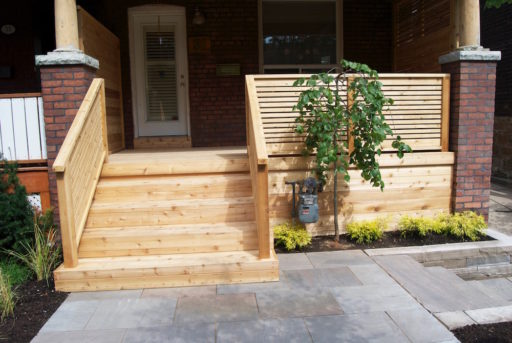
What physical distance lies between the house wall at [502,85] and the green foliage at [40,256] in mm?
8638

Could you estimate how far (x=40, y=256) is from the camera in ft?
13.7

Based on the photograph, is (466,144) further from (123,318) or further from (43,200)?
(43,200)

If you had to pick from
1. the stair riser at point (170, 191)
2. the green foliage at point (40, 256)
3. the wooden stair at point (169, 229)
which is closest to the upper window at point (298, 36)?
the wooden stair at point (169, 229)

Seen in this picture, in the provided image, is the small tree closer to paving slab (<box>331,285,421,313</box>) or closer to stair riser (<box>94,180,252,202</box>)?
stair riser (<box>94,180,252,202</box>)

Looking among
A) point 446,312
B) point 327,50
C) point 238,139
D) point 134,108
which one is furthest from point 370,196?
point 134,108

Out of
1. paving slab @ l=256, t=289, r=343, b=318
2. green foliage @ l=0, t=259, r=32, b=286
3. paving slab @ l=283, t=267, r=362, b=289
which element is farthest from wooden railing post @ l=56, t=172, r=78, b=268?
paving slab @ l=283, t=267, r=362, b=289

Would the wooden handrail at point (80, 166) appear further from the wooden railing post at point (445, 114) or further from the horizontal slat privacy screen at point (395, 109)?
the wooden railing post at point (445, 114)

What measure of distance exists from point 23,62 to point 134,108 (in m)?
1.99

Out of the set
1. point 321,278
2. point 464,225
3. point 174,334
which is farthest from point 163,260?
point 464,225

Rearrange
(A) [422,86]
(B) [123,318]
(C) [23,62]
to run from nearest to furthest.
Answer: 1. (B) [123,318]
2. (A) [422,86]
3. (C) [23,62]

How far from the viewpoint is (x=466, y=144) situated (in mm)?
5473

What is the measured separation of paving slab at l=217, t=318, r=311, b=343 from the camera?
9.86ft

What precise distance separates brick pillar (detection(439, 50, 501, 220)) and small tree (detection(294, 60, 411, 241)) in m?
0.95

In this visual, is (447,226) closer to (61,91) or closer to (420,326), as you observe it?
(420,326)
